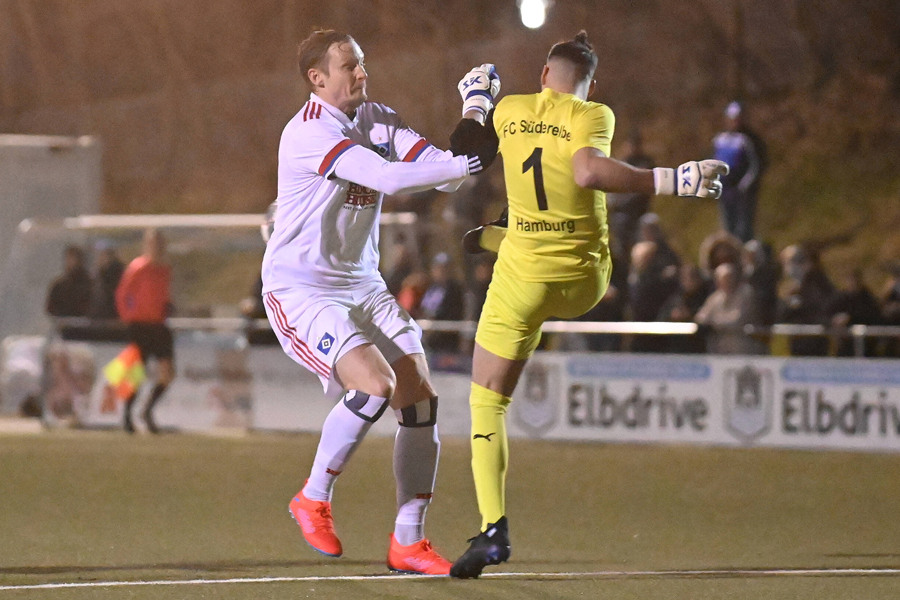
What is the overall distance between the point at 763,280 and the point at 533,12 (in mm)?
3010

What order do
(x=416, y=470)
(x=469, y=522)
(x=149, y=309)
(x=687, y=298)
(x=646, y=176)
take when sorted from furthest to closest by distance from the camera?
(x=149, y=309)
(x=687, y=298)
(x=469, y=522)
(x=416, y=470)
(x=646, y=176)

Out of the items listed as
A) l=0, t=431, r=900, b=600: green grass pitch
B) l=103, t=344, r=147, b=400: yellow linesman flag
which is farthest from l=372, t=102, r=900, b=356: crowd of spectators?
l=103, t=344, r=147, b=400: yellow linesman flag

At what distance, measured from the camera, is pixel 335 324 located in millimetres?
6246

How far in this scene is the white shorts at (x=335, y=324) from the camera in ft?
20.5

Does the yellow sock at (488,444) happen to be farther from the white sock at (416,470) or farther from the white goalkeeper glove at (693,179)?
the white goalkeeper glove at (693,179)

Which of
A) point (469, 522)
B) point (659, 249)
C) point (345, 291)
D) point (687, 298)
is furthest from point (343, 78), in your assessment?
point (659, 249)

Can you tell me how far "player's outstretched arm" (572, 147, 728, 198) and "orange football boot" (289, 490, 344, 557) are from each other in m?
1.75

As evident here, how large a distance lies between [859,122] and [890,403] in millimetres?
12050

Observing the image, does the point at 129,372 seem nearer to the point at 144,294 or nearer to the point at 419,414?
the point at 144,294

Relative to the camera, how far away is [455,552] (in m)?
7.30

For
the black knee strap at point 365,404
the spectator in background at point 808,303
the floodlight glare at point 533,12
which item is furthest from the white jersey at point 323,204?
the spectator in background at point 808,303

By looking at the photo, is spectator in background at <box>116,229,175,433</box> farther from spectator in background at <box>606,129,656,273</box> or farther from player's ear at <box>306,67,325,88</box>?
player's ear at <box>306,67,325,88</box>

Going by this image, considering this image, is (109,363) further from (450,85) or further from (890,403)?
(450,85)

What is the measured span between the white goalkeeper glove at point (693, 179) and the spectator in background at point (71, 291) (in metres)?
10.3
